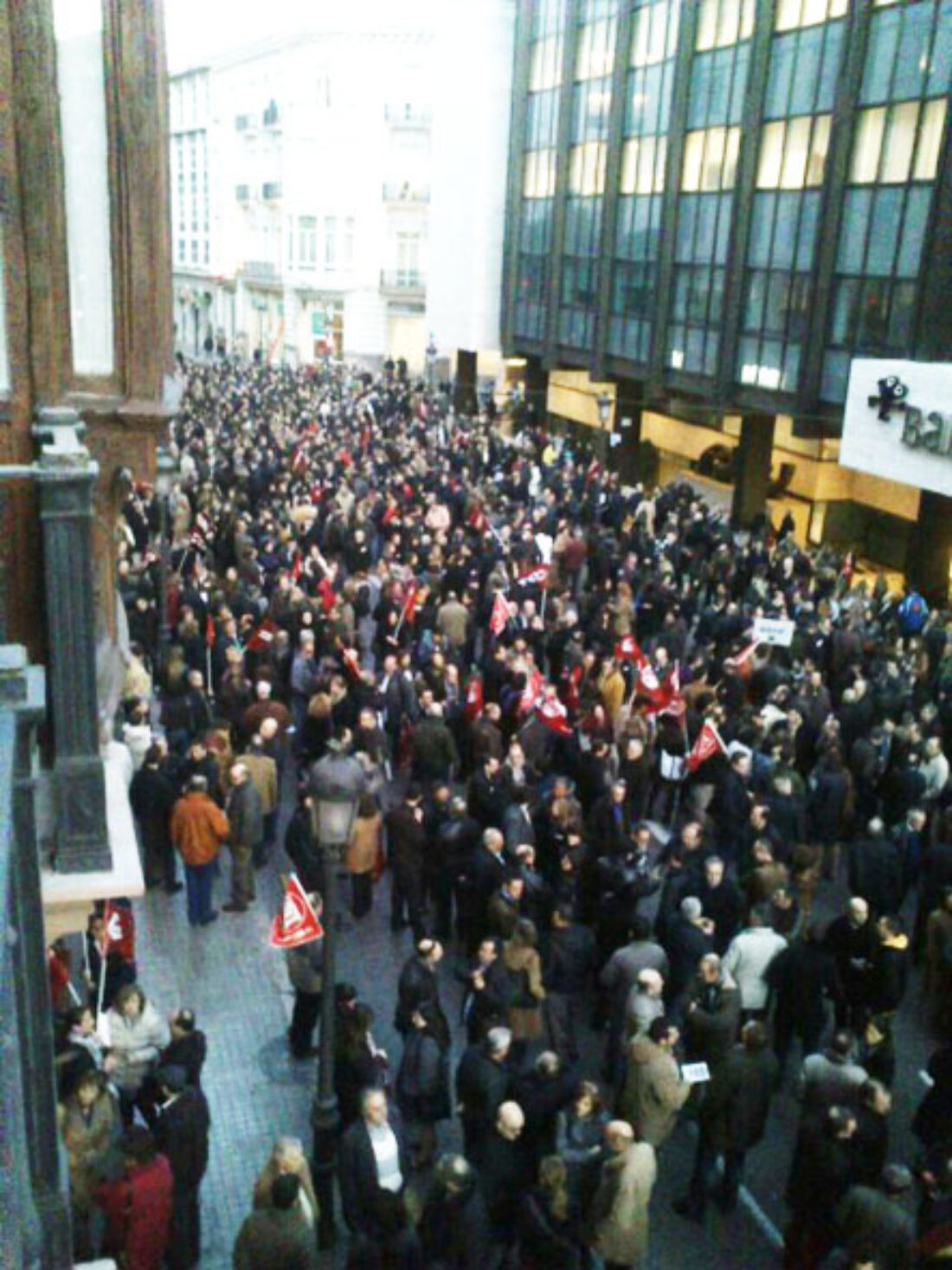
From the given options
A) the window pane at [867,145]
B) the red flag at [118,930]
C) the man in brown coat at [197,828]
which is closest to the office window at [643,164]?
the window pane at [867,145]

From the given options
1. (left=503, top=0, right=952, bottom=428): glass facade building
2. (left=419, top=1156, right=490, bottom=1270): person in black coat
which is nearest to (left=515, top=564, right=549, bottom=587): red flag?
(left=503, top=0, right=952, bottom=428): glass facade building

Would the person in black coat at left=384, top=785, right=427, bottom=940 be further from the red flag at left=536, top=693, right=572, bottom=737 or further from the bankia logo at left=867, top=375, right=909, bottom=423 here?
the bankia logo at left=867, top=375, right=909, bottom=423

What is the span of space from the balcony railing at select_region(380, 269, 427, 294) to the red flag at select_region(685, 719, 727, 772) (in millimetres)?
53101

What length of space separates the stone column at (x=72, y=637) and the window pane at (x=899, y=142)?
21.8 m

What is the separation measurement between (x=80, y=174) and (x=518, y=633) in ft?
33.1

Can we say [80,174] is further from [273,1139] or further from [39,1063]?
[273,1139]

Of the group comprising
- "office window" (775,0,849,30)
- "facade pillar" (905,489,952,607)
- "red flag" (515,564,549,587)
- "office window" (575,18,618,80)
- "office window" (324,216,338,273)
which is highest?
"office window" (575,18,618,80)

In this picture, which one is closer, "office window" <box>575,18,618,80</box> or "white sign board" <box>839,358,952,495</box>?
"white sign board" <box>839,358,952,495</box>

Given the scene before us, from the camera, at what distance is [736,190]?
28.8 m

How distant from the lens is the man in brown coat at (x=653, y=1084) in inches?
299

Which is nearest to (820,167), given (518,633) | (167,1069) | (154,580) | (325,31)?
(518,633)

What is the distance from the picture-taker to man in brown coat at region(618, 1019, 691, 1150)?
24.9 feet

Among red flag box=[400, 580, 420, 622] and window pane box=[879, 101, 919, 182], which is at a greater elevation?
window pane box=[879, 101, 919, 182]

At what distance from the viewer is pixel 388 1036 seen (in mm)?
9648
